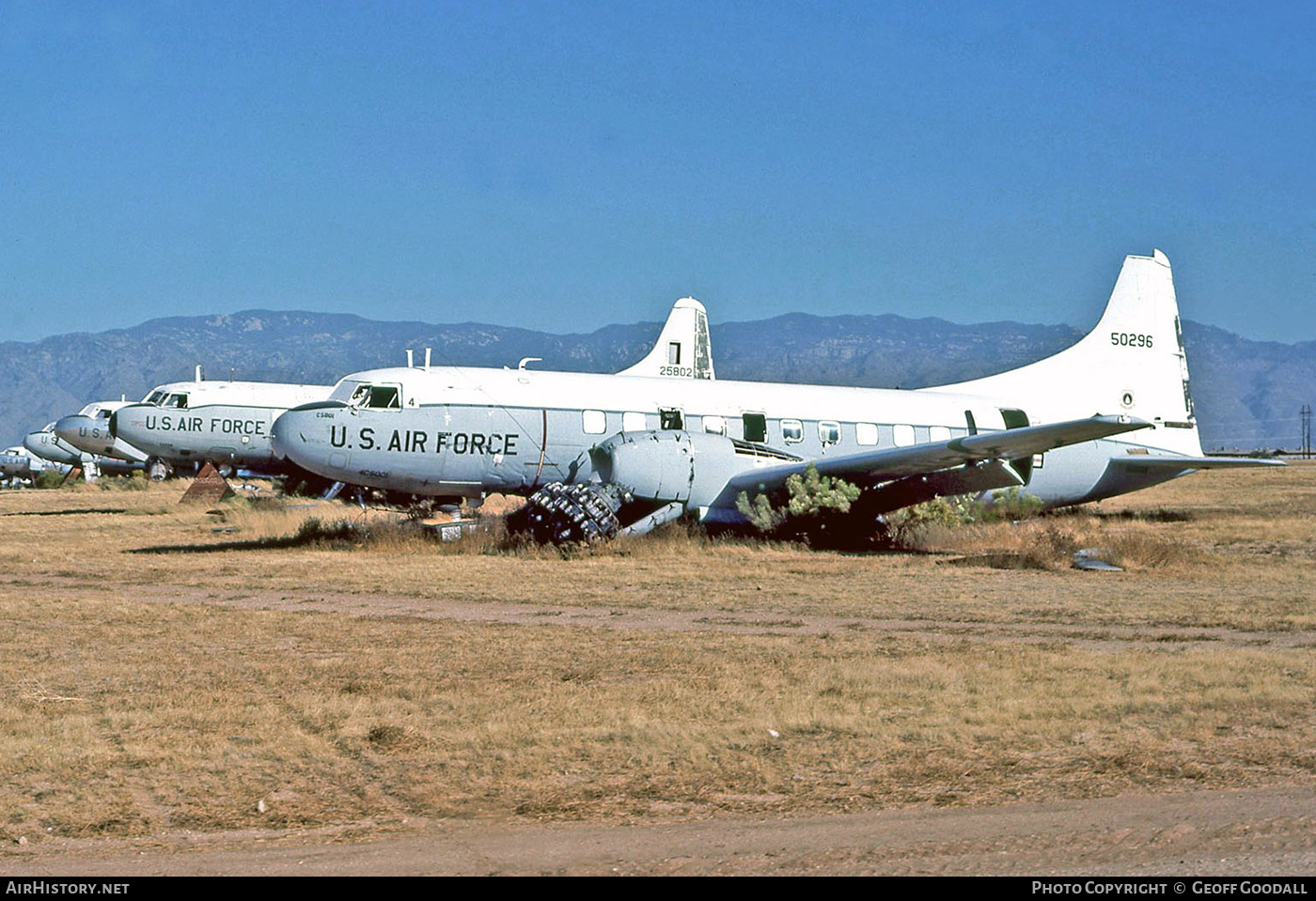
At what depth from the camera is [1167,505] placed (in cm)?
4612

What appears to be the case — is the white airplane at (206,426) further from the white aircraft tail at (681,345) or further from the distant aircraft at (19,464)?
the distant aircraft at (19,464)

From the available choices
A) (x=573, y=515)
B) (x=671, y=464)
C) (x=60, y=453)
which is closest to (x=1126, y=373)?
(x=671, y=464)

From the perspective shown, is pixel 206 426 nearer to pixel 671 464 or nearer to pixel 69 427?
pixel 69 427

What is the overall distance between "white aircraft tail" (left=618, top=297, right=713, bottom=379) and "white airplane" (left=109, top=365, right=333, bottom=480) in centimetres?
1135

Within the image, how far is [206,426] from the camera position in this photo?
43531 mm

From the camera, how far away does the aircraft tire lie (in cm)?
2452

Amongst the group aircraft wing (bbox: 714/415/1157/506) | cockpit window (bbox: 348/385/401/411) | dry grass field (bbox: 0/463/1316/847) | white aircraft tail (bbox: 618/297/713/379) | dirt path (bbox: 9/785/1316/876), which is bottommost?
dirt path (bbox: 9/785/1316/876)

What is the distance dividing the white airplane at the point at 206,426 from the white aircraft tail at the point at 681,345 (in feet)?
37.2

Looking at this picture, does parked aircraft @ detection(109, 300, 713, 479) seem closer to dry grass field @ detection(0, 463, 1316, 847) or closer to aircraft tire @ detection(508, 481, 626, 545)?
aircraft tire @ detection(508, 481, 626, 545)

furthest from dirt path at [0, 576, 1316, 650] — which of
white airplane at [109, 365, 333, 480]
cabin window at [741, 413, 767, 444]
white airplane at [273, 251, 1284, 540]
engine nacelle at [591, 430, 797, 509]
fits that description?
white airplane at [109, 365, 333, 480]

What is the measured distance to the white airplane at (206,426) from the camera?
4353 cm

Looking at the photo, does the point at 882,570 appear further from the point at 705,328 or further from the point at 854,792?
the point at 705,328

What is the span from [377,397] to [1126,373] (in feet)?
54.1

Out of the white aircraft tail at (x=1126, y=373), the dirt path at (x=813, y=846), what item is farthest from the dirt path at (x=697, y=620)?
the white aircraft tail at (x=1126, y=373)
